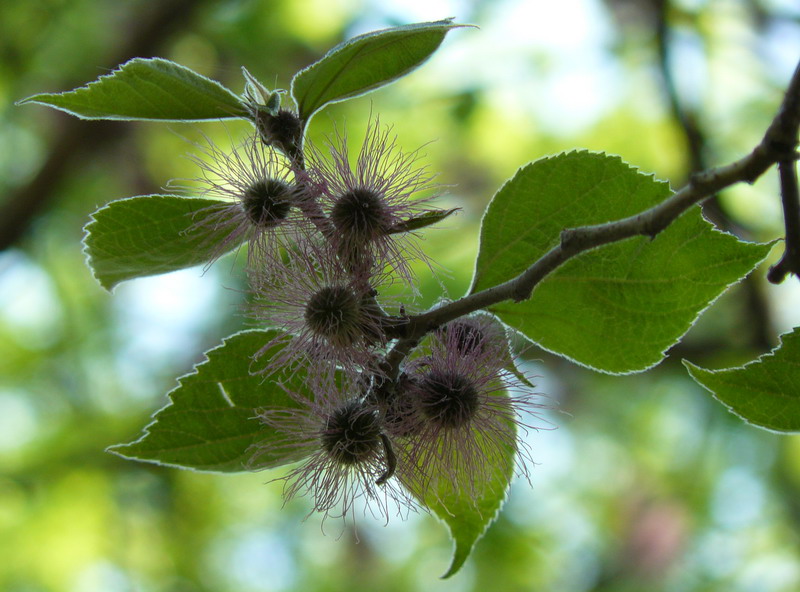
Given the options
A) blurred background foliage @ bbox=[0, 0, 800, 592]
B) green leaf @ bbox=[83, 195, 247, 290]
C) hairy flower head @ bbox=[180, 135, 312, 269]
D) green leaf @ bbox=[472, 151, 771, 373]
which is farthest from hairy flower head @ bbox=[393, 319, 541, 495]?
blurred background foliage @ bbox=[0, 0, 800, 592]

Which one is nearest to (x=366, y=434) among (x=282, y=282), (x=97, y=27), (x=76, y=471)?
(x=282, y=282)

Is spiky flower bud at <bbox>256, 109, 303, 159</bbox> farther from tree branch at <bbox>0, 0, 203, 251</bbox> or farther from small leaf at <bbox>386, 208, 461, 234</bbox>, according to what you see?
tree branch at <bbox>0, 0, 203, 251</bbox>

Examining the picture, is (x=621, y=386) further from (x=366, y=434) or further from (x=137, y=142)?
(x=366, y=434)

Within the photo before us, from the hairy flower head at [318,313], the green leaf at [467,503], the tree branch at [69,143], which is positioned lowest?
the green leaf at [467,503]

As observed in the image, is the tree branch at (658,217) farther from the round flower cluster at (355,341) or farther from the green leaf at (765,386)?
the green leaf at (765,386)

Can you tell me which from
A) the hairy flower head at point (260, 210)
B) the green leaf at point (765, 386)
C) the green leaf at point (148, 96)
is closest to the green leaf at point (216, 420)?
the hairy flower head at point (260, 210)
